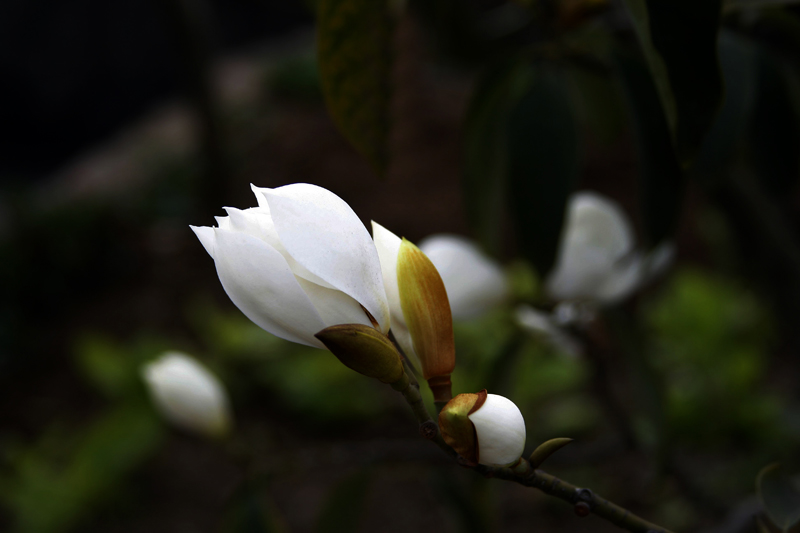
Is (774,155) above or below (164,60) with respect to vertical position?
below

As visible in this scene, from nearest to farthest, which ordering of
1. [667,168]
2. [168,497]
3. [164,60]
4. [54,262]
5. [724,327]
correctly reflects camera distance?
[667,168], [724,327], [168,497], [54,262], [164,60]

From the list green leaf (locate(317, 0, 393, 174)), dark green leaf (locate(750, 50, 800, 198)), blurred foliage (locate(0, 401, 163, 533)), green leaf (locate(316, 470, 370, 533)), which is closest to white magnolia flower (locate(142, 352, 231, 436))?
green leaf (locate(316, 470, 370, 533))

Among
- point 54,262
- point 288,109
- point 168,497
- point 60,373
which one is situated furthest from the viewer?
point 288,109

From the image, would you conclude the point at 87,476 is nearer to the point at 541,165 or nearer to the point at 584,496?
the point at 541,165

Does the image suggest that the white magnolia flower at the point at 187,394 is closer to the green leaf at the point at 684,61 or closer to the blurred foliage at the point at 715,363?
the green leaf at the point at 684,61

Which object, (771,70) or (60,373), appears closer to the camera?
(771,70)

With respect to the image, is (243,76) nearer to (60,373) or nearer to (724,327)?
(60,373)

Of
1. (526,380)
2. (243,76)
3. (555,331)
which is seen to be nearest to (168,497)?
(526,380)

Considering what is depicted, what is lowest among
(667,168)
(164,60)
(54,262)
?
(667,168)
